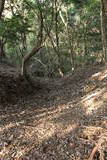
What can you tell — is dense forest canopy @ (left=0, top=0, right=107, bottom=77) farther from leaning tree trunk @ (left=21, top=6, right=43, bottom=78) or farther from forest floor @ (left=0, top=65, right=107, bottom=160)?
forest floor @ (left=0, top=65, right=107, bottom=160)

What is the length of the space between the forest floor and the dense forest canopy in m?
2.37

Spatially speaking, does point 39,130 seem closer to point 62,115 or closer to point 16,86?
point 62,115

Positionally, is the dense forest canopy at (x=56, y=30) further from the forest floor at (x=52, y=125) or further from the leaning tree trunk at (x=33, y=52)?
the forest floor at (x=52, y=125)

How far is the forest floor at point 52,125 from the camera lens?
4938 millimetres

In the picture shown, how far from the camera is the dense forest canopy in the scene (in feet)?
49.0

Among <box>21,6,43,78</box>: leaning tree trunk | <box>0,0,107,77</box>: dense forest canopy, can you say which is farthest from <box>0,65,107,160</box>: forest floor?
<box>0,0,107,77</box>: dense forest canopy

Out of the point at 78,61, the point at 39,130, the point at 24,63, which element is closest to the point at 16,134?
the point at 39,130

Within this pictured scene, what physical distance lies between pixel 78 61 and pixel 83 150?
20662 millimetres

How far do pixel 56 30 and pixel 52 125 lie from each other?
11.0 m

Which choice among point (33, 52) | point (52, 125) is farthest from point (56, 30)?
point (52, 125)

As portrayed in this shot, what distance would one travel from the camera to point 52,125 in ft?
20.1

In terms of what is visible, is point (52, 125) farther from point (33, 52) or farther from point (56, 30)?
point (56, 30)

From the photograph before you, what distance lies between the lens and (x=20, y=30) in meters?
15.2

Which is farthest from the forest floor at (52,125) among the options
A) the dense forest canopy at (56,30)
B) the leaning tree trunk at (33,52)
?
the dense forest canopy at (56,30)
